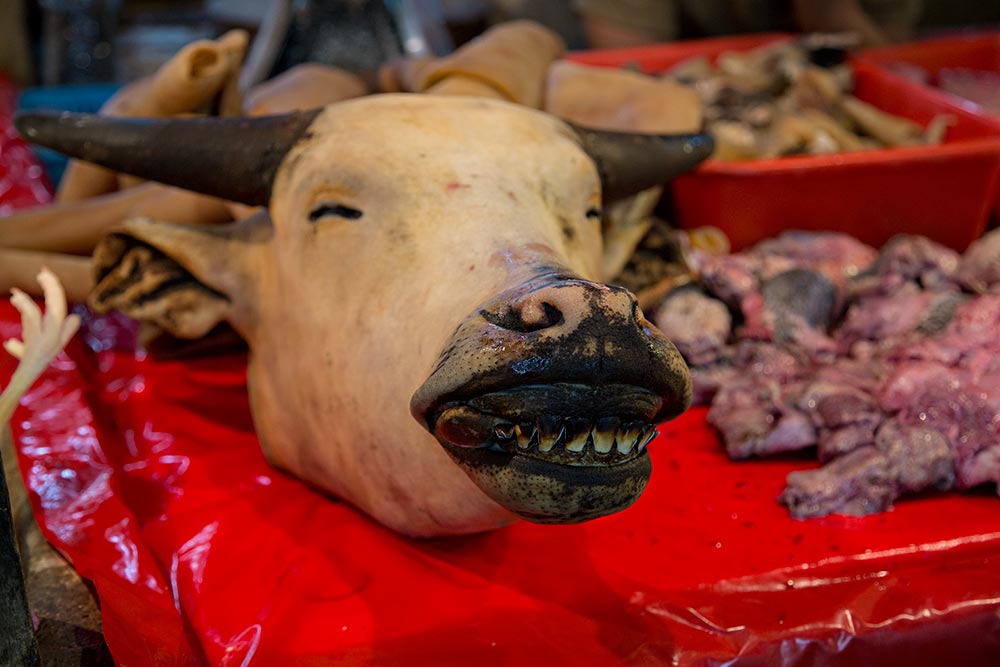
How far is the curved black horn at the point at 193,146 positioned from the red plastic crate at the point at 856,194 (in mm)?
1396

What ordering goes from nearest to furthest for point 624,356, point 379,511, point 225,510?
point 624,356 < point 379,511 < point 225,510

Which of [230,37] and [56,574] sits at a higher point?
[230,37]

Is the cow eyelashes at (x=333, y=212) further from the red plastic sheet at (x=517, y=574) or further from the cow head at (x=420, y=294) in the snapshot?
the red plastic sheet at (x=517, y=574)

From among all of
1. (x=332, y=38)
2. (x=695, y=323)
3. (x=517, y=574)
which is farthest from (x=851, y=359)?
(x=332, y=38)

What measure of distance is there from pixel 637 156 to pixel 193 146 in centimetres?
96

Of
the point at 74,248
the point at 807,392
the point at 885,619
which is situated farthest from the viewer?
the point at 74,248

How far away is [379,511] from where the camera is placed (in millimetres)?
1781

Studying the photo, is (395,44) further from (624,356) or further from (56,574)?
(624,356)

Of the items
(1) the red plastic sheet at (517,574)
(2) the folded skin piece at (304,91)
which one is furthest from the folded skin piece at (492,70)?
(1) the red plastic sheet at (517,574)

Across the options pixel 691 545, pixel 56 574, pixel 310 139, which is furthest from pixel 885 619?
pixel 56 574

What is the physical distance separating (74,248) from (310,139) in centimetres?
112

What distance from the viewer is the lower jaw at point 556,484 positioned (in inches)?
49.9

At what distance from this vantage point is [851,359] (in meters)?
2.38

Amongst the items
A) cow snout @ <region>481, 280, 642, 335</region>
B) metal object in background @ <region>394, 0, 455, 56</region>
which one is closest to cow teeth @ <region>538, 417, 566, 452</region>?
cow snout @ <region>481, 280, 642, 335</region>
